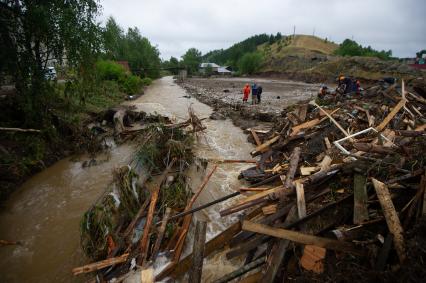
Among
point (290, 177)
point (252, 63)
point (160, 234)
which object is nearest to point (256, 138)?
point (290, 177)

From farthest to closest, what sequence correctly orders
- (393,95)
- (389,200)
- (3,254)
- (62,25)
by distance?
(393,95), (62,25), (3,254), (389,200)

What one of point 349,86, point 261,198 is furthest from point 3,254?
point 349,86

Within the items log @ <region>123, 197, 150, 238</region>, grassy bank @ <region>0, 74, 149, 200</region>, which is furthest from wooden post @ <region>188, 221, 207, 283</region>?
grassy bank @ <region>0, 74, 149, 200</region>

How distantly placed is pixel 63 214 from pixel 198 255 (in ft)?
14.8

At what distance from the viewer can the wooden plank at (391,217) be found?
267 cm

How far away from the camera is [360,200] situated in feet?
12.0

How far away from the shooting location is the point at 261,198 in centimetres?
481

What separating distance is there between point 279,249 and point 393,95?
399 inches

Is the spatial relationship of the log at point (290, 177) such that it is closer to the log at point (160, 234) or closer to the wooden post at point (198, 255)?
the wooden post at point (198, 255)

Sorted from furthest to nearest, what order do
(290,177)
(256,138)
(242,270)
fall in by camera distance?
(256,138) < (290,177) < (242,270)

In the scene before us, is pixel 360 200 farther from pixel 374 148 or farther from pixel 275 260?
pixel 374 148

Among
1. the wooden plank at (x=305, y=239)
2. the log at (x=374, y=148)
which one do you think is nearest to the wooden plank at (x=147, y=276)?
the wooden plank at (x=305, y=239)

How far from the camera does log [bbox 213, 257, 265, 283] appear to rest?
312 cm

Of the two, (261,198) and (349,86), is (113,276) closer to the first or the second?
(261,198)
